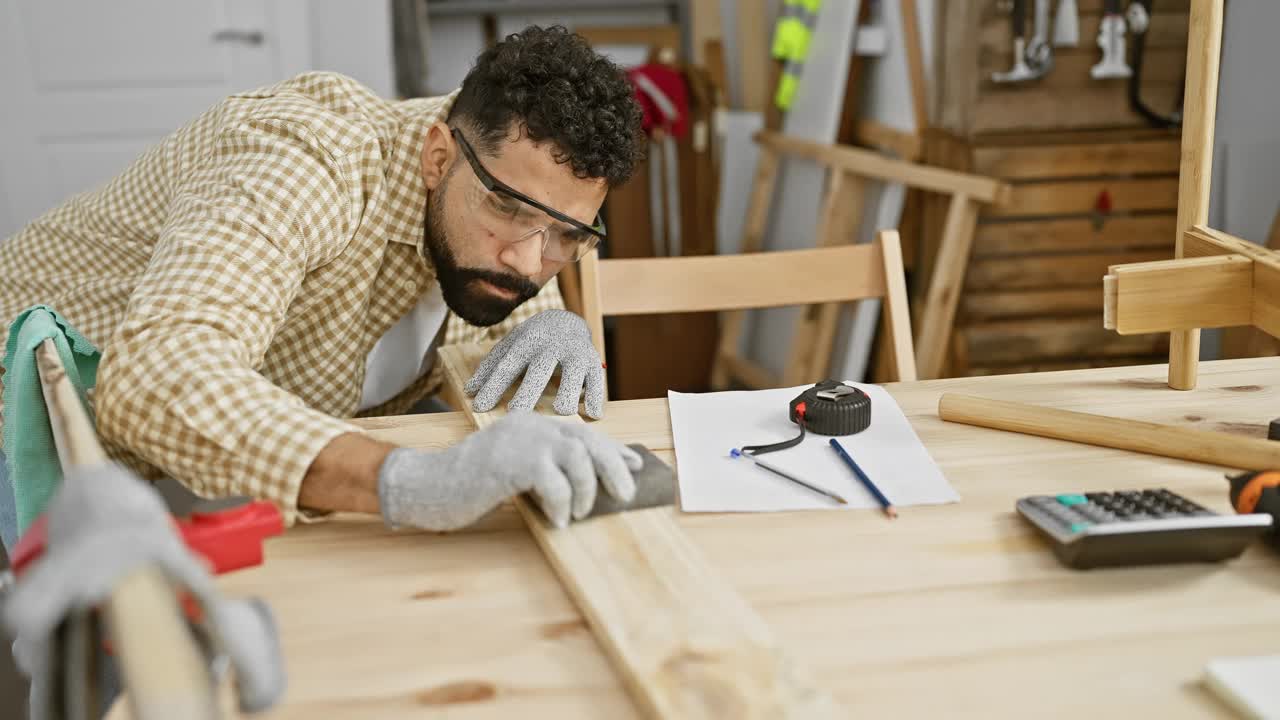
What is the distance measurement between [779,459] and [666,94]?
9.17 ft

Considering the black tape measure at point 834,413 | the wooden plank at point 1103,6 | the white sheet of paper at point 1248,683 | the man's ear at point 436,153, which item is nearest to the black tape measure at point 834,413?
the black tape measure at point 834,413

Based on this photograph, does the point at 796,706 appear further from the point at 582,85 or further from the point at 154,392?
the point at 582,85

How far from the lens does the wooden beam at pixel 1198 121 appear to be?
1187mm

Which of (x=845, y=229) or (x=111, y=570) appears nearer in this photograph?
(x=111, y=570)

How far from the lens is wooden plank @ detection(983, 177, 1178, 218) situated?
264 centimetres

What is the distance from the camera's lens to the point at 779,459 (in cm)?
108

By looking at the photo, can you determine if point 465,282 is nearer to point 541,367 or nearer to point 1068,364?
point 541,367

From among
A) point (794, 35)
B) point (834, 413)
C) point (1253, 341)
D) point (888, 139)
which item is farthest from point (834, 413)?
point (794, 35)

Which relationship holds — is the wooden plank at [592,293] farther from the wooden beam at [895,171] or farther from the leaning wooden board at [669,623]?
the wooden beam at [895,171]

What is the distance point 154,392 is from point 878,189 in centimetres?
246

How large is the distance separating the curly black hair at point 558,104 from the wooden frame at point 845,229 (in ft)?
4.70

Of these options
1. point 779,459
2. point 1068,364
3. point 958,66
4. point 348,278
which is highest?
point 958,66

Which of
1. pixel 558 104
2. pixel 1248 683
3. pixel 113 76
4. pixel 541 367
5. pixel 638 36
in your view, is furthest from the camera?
pixel 638 36

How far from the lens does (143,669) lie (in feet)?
1.42
